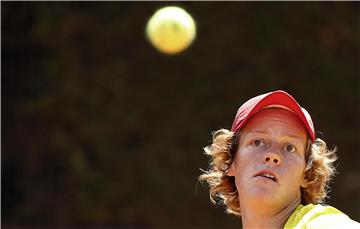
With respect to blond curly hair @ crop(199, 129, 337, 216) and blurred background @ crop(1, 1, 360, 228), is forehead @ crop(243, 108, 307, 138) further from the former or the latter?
blurred background @ crop(1, 1, 360, 228)

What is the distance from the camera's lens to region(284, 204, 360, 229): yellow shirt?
2.39 metres

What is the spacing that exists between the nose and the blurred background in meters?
4.82

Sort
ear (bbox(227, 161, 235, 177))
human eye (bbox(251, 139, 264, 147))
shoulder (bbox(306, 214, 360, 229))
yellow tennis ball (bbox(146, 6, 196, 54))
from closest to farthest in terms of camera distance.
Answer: shoulder (bbox(306, 214, 360, 229)) < human eye (bbox(251, 139, 264, 147)) < ear (bbox(227, 161, 235, 177)) < yellow tennis ball (bbox(146, 6, 196, 54))

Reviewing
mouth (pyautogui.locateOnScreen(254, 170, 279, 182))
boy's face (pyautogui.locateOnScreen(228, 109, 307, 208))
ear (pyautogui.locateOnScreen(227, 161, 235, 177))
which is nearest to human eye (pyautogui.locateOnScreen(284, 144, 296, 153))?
boy's face (pyautogui.locateOnScreen(228, 109, 307, 208))

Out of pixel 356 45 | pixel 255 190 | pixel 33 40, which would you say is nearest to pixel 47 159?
pixel 33 40

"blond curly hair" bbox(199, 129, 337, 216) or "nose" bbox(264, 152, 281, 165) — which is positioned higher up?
"nose" bbox(264, 152, 281, 165)

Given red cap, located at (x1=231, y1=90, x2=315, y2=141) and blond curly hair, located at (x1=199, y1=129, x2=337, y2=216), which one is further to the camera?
blond curly hair, located at (x1=199, y1=129, x2=337, y2=216)

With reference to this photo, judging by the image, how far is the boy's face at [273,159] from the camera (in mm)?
2754

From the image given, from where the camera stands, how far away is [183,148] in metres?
7.71

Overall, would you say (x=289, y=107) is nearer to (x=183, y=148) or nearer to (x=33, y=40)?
(x=183, y=148)

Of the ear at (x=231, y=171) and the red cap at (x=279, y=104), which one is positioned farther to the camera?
the ear at (x=231, y=171)

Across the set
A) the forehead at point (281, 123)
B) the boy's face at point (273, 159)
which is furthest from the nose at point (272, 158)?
the forehead at point (281, 123)

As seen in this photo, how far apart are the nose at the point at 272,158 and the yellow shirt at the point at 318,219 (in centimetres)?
19

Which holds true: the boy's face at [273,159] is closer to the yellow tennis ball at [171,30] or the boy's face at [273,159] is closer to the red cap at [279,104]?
the red cap at [279,104]
